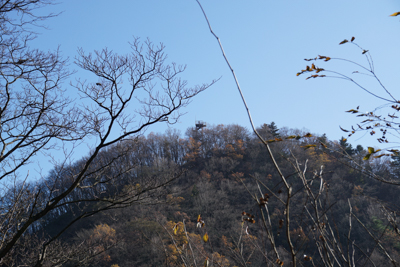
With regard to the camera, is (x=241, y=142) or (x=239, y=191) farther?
(x=241, y=142)

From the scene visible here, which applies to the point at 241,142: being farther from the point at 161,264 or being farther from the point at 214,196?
the point at 161,264

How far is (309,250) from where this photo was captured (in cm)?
2362

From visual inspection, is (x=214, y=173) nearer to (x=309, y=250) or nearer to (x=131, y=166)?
(x=309, y=250)

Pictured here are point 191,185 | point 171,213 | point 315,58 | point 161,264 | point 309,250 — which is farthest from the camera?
point 191,185

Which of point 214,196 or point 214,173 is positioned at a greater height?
point 214,173

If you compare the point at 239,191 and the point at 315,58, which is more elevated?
the point at 315,58

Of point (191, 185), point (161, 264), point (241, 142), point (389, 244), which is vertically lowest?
point (389, 244)

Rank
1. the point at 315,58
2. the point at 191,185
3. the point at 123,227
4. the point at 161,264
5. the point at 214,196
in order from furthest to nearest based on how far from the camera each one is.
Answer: the point at 191,185 < the point at 214,196 < the point at 123,227 < the point at 161,264 < the point at 315,58

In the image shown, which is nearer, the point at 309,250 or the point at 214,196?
the point at 309,250

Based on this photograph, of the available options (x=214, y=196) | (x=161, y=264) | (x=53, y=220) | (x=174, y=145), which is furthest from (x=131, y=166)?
(x=174, y=145)

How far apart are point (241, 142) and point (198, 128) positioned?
270 inches

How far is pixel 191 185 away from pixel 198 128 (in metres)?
10.8

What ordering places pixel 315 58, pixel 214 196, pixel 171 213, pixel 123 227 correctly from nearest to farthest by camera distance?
pixel 315 58, pixel 123 227, pixel 171 213, pixel 214 196

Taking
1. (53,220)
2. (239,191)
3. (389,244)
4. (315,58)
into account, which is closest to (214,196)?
(239,191)
